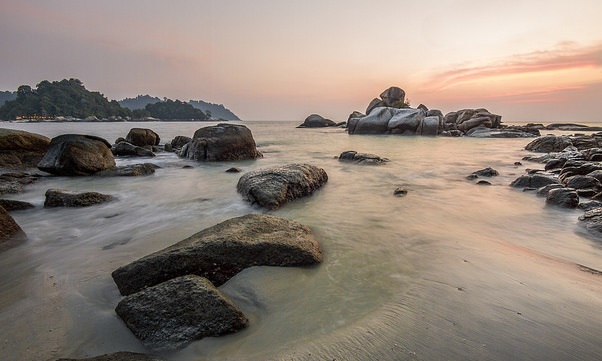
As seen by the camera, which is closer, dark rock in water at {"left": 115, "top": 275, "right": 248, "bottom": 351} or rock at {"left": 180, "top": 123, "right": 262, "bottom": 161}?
dark rock in water at {"left": 115, "top": 275, "right": 248, "bottom": 351}

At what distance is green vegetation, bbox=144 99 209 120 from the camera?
376 ft

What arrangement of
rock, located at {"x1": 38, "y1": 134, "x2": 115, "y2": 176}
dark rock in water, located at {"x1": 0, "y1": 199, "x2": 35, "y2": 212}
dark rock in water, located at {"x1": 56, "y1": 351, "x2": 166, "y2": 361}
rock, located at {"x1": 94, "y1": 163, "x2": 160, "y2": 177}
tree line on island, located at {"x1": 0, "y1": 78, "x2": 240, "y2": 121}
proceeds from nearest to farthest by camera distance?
dark rock in water, located at {"x1": 56, "y1": 351, "x2": 166, "y2": 361}
dark rock in water, located at {"x1": 0, "y1": 199, "x2": 35, "y2": 212}
rock, located at {"x1": 38, "y1": 134, "x2": 115, "y2": 176}
rock, located at {"x1": 94, "y1": 163, "x2": 160, "y2": 177}
tree line on island, located at {"x1": 0, "y1": 78, "x2": 240, "y2": 121}

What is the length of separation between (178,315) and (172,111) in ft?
428

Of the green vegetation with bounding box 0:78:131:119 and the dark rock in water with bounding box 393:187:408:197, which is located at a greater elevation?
the green vegetation with bounding box 0:78:131:119

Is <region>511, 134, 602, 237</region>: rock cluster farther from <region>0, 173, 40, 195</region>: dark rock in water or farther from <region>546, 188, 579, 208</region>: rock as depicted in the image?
<region>0, 173, 40, 195</region>: dark rock in water

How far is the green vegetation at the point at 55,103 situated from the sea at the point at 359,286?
110m

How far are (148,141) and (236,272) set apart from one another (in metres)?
14.9

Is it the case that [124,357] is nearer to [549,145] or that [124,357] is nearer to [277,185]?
[277,185]

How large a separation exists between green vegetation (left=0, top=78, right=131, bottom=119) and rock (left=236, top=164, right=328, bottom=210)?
10902cm

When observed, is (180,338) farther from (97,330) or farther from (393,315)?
(393,315)

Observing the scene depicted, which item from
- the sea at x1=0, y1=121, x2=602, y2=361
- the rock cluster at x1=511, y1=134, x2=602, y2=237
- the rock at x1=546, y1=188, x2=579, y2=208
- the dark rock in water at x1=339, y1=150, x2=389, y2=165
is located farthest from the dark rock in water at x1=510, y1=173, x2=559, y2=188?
the dark rock in water at x1=339, y1=150, x2=389, y2=165

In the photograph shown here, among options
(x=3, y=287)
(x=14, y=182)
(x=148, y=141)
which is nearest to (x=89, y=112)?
(x=148, y=141)

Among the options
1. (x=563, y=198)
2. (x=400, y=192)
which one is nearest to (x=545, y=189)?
(x=563, y=198)

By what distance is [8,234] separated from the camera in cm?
346
